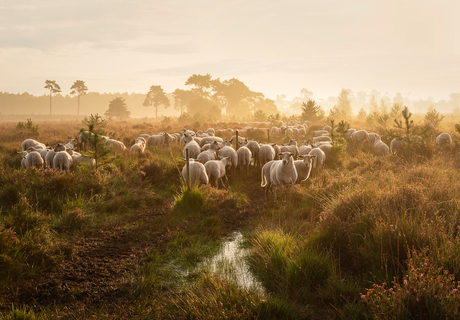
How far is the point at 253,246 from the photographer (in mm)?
5910

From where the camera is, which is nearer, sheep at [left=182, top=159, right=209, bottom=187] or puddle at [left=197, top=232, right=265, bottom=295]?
puddle at [left=197, top=232, right=265, bottom=295]

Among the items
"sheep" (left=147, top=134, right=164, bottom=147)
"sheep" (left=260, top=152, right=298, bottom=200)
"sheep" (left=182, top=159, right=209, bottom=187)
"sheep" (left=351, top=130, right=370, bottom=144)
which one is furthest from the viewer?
"sheep" (left=351, top=130, right=370, bottom=144)

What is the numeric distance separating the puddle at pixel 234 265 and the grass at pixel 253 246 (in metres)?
0.13

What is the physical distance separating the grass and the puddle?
0.13 metres

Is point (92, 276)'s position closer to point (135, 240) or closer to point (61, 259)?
point (61, 259)

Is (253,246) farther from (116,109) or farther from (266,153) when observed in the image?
(116,109)

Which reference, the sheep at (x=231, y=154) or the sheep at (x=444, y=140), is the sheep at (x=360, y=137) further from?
the sheep at (x=231, y=154)

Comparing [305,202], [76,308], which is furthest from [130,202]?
[305,202]

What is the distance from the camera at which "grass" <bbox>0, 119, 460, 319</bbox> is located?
3684 mm

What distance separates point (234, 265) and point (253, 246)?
2.16 feet

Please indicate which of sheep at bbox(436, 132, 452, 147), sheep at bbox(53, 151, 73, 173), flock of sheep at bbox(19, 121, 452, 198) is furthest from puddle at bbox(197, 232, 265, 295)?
sheep at bbox(436, 132, 452, 147)

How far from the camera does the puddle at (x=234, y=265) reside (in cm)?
479

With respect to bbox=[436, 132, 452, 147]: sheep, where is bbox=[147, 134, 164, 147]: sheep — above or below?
below

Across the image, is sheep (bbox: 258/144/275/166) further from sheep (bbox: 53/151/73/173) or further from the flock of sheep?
sheep (bbox: 53/151/73/173)
